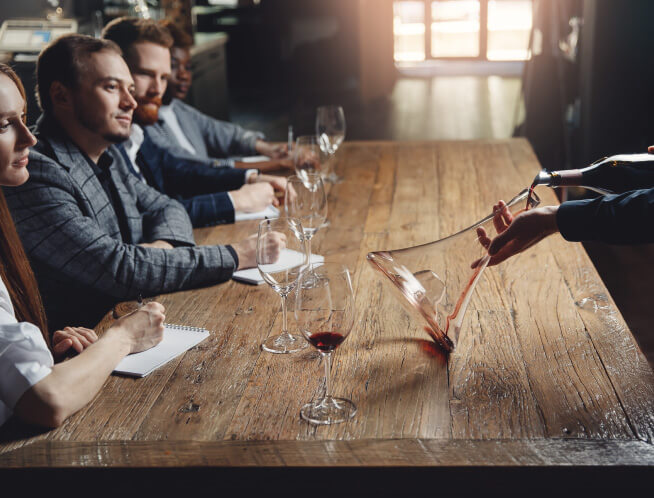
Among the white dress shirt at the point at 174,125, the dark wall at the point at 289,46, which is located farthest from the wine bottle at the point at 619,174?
the dark wall at the point at 289,46

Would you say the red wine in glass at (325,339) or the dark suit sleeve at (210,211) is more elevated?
the red wine in glass at (325,339)

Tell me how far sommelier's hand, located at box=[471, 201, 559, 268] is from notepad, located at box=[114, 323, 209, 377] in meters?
0.54

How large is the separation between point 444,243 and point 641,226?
13.1 inches

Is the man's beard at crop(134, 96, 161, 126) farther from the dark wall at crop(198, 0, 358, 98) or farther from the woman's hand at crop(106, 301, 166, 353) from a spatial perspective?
the dark wall at crop(198, 0, 358, 98)

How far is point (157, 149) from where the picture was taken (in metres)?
2.58

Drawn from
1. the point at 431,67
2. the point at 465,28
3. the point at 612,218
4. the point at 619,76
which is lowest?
the point at 431,67

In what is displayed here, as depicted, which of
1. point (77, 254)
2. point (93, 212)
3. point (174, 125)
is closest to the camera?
point (77, 254)

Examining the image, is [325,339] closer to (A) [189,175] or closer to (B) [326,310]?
(B) [326,310]

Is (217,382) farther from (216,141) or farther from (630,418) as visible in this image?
(216,141)

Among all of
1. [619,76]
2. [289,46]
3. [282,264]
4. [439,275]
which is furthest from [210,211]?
[289,46]

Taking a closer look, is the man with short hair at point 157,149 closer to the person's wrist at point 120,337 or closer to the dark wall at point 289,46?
the person's wrist at point 120,337

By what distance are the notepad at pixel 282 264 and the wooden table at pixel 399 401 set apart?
37 mm

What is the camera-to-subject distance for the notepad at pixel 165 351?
1.22 meters

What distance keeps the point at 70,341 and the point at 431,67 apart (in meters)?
9.15
